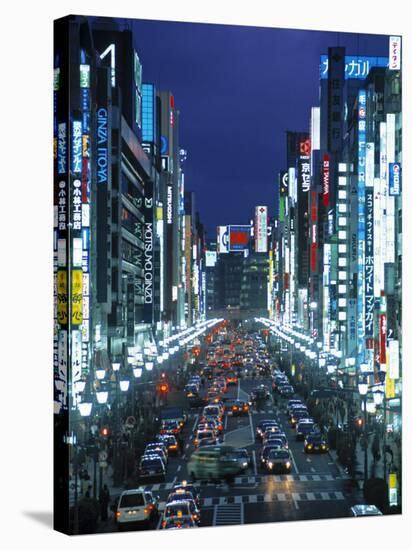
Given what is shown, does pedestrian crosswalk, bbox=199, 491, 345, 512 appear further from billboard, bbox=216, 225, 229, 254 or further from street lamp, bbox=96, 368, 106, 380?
billboard, bbox=216, 225, 229, 254

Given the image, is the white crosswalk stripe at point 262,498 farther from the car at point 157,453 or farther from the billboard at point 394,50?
the billboard at point 394,50

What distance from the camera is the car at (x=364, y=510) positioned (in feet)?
98.3

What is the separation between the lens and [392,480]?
30406mm

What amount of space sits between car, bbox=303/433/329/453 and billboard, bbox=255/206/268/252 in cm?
575

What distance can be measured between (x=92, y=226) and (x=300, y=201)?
33.3 ft

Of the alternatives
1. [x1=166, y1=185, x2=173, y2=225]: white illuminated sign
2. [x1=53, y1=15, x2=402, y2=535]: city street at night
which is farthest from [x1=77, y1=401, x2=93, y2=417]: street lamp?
[x1=166, y1=185, x2=173, y2=225]: white illuminated sign

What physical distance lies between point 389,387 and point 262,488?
4.50 m

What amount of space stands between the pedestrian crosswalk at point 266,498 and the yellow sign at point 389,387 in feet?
9.30

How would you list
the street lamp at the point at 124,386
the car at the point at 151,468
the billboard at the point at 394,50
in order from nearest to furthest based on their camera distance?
the car at the point at 151,468, the billboard at the point at 394,50, the street lamp at the point at 124,386

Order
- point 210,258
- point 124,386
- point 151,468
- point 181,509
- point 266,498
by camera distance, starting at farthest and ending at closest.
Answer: point 124,386, point 210,258, point 151,468, point 266,498, point 181,509

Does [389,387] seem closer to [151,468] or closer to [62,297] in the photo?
[151,468]

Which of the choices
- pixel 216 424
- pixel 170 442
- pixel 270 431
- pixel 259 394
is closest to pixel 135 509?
pixel 170 442

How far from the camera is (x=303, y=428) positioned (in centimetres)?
3259

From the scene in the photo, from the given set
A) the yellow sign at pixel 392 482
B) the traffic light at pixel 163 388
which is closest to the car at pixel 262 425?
the yellow sign at pixel 392 482
